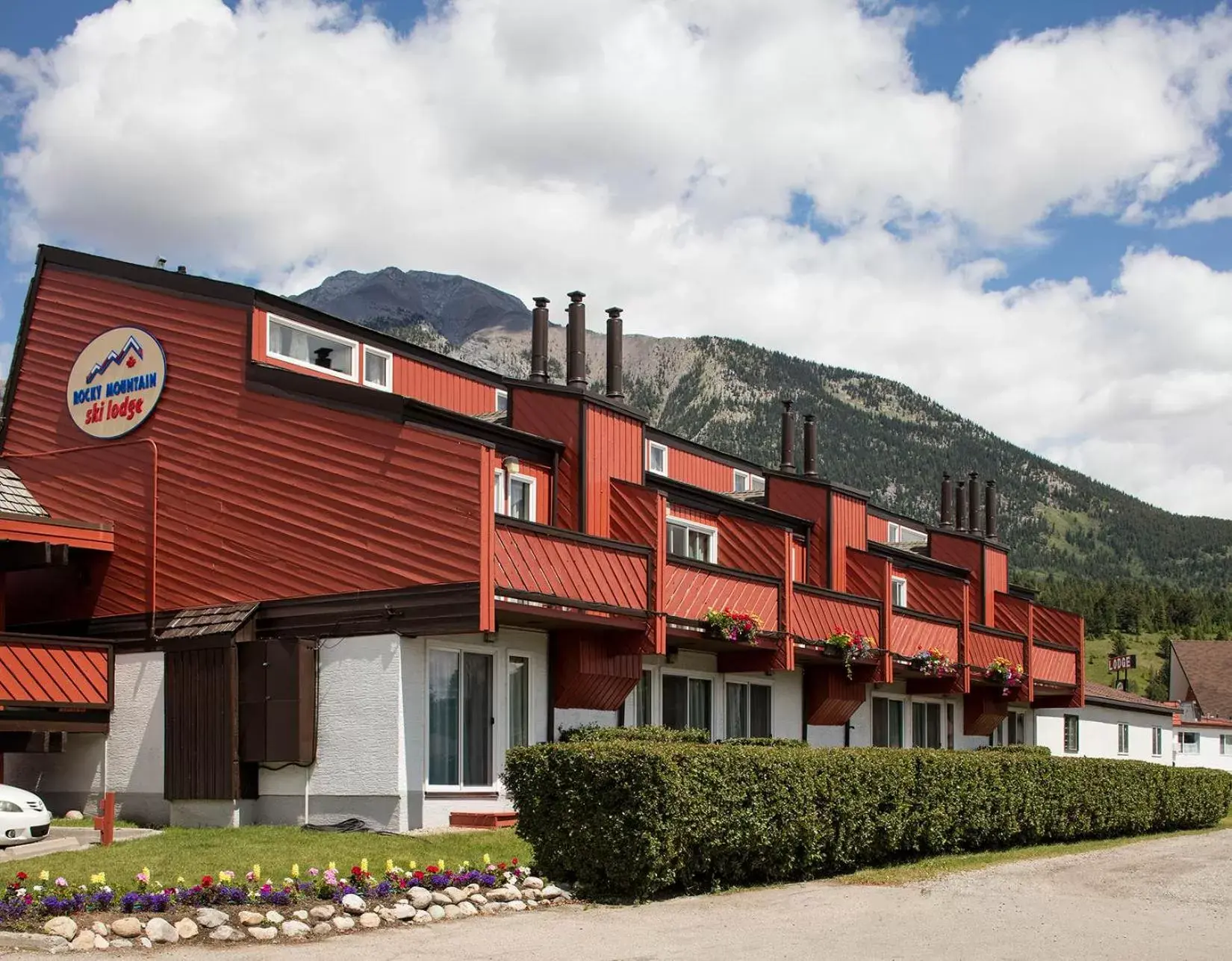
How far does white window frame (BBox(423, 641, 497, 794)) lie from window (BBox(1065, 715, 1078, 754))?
2967cm

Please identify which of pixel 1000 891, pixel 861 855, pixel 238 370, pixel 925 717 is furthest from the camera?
pixel 925 717

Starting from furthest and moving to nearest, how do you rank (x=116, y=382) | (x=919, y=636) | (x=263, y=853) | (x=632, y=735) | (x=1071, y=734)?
1. (x=1071, y=734)
2. (x=919, y=636)
3. (x=116, y=382)
4. (x=632, y=735)
5. (x=263, y=853)

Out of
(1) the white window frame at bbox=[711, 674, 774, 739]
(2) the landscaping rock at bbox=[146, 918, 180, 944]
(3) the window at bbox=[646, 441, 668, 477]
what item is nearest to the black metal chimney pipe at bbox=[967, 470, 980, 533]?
(3) the window at bbox=[646, 441, 668, 477]

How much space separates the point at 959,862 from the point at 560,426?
10354 millimetres

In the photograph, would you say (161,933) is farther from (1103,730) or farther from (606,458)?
(1103,730)

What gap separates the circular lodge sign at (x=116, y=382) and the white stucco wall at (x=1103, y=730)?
29.6 m

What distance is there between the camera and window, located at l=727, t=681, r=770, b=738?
98.3ft

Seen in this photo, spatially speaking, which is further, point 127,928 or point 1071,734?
point 1071,734

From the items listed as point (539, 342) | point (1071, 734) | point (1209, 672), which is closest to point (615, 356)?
point (539, 342)

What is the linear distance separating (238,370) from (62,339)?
5185 mm

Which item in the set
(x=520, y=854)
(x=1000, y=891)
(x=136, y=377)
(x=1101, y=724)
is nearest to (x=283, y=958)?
(x=520, y=854)

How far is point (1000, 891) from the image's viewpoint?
55.2 ft

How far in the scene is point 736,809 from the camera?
53.1 ft

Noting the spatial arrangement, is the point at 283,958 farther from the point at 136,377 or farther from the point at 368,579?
the point at 136,377
